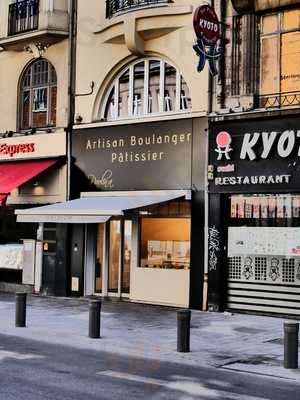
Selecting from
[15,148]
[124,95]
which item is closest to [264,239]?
[124,95]

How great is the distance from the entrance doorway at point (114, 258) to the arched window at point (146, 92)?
302 centimetres

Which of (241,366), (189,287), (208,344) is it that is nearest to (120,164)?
(189,287)

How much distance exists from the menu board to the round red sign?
4.38 metres

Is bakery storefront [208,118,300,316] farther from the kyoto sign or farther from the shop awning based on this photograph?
the kyoto sign

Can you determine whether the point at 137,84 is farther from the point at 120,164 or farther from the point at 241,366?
the point at 241,366

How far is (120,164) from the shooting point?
18.1 metres

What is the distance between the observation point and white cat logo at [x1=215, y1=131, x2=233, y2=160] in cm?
1593

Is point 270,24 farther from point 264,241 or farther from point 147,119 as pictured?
point 264,241

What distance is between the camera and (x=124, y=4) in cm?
1800

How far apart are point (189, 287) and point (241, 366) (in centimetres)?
646

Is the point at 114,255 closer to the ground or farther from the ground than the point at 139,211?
closer to the ground

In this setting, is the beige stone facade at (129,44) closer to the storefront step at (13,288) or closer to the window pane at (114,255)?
the window pane at (114,255)

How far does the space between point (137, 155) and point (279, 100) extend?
13.6 ft

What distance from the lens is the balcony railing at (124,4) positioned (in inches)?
687
